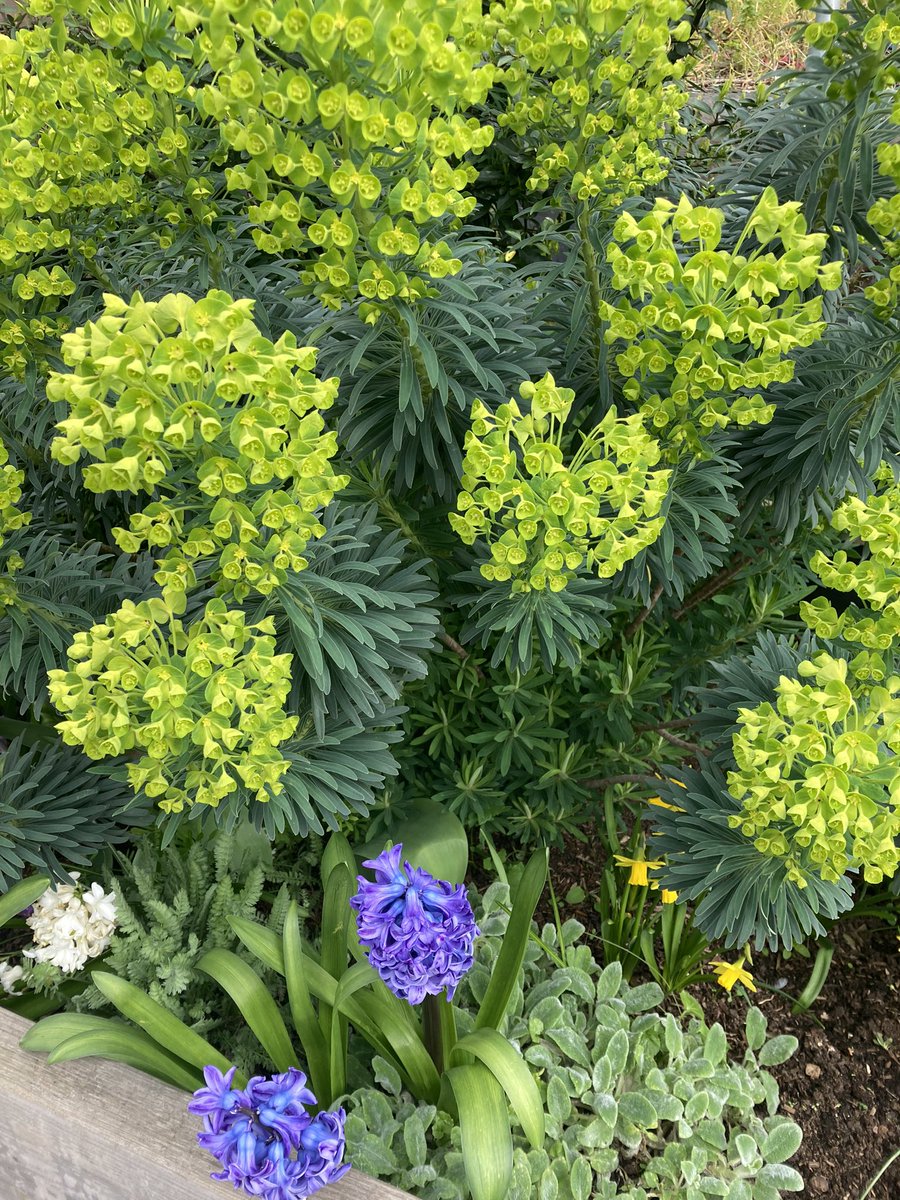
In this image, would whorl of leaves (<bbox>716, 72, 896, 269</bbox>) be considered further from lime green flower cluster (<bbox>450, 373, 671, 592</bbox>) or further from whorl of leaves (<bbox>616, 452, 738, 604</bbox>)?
lime green flower cluster (<bbox>450, 373, 671, 592</bbox>)

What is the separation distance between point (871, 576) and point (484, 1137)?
0.97m

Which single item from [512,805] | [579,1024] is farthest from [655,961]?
[512,805]

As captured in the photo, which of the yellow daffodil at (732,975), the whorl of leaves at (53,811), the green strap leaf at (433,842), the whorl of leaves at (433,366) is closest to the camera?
the whorl of leaves at (433,366)

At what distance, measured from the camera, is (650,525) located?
120cm

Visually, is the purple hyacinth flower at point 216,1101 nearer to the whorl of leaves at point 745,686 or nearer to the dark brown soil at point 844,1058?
the whorl of leaves at point 745,686

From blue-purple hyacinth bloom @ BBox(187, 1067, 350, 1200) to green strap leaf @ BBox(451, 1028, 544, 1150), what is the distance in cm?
25

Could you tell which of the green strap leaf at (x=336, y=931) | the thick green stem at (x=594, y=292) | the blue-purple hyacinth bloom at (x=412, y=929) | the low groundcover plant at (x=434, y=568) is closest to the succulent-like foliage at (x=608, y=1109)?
the low groundcover plant at (x=434, y=568)

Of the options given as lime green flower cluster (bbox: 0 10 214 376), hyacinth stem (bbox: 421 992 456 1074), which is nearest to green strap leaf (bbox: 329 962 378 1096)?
hyacinth stem (bbox: 421 992 456 1074)

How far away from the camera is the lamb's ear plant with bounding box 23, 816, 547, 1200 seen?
3.89ft

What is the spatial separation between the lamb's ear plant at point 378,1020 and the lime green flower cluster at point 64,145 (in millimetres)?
1029

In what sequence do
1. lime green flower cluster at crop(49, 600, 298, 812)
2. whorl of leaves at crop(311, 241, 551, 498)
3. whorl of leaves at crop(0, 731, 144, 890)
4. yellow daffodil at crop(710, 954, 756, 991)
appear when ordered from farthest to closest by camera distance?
yellow daffodil at crop(710, 954, 756, 991)
whorl of leaves at crop(0, 731, 144, 890)
whorl of leaves at crop(311, 241, 551, 498)
lime green flower cluster at crop(49, 600, 298, 812)

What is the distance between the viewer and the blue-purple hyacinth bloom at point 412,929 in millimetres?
1111

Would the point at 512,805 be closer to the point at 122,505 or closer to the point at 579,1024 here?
the point at 579,1024

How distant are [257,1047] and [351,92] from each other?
60.9 inches
